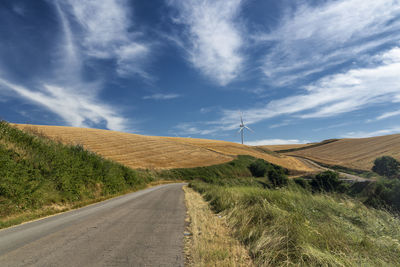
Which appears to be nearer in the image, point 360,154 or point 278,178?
point 278,178

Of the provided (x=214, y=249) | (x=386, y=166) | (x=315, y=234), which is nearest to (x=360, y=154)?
(x=386, y=166)

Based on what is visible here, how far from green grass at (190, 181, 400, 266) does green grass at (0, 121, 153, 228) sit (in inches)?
348

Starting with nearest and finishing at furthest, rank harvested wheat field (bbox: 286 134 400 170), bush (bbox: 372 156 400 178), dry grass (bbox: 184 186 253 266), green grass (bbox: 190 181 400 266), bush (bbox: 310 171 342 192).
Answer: green grass (bbox: 190 181 400 266), dry grass (bbox: 184 186 253 266), bush (bbox: 310 171 342 192), bush (bbox: 372 156 400 178), harvested wheat field (bbox: 286 134 400 170)

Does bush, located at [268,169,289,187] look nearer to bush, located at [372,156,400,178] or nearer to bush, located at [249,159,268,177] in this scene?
bush, located at [249,159,268,177]

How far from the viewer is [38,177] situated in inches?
488

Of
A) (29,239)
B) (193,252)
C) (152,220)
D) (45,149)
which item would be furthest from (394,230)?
(45,149)

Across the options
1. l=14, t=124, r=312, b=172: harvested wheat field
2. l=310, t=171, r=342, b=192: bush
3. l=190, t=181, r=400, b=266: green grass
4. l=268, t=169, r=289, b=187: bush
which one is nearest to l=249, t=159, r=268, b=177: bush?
l=14, t=124, r=312, b=172: harvested wheat field

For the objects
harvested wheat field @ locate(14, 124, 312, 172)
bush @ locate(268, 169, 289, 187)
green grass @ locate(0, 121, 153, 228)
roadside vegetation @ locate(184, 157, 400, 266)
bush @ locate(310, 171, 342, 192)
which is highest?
harvested wheat field @ locate(14, 124, 312, 172)

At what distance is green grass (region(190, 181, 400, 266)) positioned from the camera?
4332 millimetres

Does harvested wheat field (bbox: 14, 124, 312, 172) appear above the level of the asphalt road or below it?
above

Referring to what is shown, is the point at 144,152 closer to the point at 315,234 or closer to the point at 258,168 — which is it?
the point at 258,168

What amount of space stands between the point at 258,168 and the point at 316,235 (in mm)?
68110

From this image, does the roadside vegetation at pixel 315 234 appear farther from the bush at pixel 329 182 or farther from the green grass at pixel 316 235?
the bush at pixel 329 182

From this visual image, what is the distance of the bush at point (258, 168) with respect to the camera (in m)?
69.0
